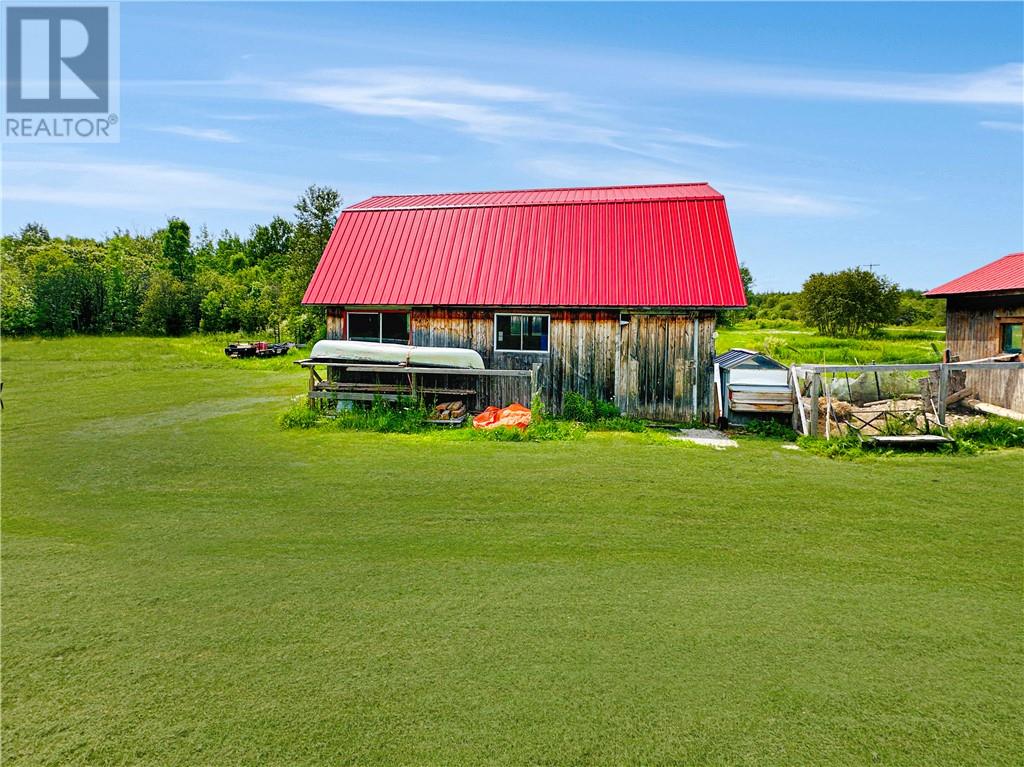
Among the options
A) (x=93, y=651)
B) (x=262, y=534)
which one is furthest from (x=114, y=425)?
(x=93, y=651)

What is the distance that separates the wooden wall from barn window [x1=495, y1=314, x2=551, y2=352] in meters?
0.15

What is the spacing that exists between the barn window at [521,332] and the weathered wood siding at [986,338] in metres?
11.2

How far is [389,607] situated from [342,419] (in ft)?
28.1

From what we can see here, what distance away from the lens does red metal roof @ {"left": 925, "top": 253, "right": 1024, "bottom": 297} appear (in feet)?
48.8

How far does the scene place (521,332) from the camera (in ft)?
48.0

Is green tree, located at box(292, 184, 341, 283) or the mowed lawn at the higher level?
green tree, located at box(292, 184, 341, 283)

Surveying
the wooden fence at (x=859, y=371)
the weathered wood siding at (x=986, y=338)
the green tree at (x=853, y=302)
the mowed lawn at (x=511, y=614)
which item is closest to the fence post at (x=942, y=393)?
the wooden fence at (x=859, y=371)

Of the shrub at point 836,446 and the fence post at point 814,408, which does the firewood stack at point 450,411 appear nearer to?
the shrub at point 836,446

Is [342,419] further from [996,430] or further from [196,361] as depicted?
[196,361]

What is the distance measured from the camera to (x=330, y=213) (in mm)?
37938

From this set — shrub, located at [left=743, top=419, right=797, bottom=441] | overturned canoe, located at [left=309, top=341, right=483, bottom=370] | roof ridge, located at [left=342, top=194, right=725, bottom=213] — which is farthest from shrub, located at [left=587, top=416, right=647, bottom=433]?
roof ridge, located at [left=342, top=194, right=725, bottom=213]

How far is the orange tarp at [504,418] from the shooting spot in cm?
1215

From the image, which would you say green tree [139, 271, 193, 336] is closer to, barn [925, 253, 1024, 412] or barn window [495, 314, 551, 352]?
barn window [495, 314, 551, 352]

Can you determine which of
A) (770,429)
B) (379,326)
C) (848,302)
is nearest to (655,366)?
(770,429)
